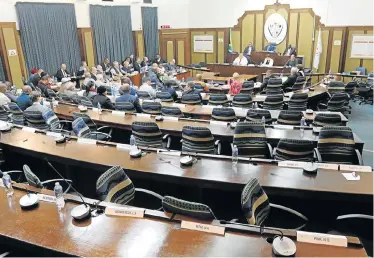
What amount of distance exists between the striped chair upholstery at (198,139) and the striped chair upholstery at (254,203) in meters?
1.54

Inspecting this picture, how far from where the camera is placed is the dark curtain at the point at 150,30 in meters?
14.1

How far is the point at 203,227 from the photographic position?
224 cm

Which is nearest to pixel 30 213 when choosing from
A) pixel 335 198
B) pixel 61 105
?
pixel 335 198

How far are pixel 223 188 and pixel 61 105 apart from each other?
15.7 ft

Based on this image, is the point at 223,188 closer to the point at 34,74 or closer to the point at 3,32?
the point at 34,74

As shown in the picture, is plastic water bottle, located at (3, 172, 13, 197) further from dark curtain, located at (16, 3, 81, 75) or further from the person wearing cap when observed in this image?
dark curtain, located at (16, 3, 81, 75)

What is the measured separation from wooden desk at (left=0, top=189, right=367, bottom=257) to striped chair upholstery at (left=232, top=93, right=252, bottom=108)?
181 inches

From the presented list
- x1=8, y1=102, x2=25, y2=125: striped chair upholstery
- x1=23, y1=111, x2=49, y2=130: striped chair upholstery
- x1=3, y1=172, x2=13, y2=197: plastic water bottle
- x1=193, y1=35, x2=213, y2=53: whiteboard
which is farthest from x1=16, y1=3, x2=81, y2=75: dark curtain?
x1=3, y1=172, x2=13, y2=197: plastic water bottle

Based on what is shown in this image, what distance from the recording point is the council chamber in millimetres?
2166

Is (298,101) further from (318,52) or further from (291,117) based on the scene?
(318,52)

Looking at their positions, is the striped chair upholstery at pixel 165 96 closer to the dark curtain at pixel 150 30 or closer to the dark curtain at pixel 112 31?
the dark curtain at pixel 112 31

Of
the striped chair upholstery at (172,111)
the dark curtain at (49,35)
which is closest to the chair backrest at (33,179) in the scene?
the striped chair upholstery at (172,111)

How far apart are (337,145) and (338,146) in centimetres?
2

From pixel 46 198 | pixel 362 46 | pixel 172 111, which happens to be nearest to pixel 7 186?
pixel 46 198
